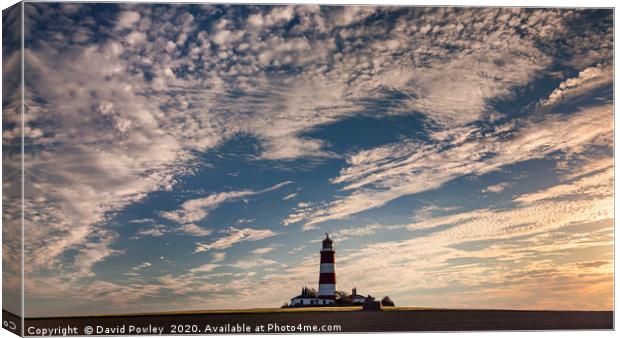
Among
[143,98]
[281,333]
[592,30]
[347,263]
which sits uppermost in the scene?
[592,30]

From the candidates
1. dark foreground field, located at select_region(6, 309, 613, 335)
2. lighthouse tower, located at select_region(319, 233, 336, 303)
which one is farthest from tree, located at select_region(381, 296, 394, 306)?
lighthouse tower, located at select_region(319, 233, 336, 303)

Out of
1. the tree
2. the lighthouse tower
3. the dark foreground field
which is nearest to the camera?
the dark foreground field

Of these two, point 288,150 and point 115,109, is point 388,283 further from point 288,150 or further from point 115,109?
point 115,109

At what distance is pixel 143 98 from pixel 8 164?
3.12 meters

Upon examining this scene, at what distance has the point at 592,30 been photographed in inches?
→ 898

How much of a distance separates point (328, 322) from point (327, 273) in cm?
106

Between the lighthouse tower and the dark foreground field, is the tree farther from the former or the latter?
the lighthouse tower

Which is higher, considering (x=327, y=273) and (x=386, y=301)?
(x=327, y=273)

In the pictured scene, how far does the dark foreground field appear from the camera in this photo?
69.5ft

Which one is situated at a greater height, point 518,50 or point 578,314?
point 518,50

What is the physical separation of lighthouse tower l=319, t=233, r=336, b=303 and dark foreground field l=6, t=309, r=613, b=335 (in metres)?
0.38

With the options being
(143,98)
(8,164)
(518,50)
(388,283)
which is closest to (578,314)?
(388,283)

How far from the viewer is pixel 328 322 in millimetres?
21891

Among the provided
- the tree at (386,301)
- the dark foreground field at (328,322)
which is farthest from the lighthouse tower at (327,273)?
the tree at (386,301)
